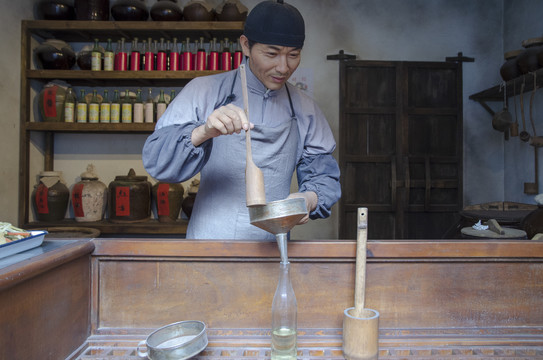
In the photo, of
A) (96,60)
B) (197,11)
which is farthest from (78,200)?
(197,11)

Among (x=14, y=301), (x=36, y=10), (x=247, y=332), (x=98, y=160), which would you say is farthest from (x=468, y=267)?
(x=36, y=10)

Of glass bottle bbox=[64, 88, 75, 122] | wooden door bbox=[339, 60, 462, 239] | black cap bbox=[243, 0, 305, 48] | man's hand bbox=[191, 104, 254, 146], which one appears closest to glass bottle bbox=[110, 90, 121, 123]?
glass bottle bbox=[64, 88, 75, 122]

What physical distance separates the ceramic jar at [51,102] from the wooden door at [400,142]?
8.21 feet

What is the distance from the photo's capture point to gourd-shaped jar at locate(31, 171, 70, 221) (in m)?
3.45

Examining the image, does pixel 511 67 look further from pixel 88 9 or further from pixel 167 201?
pixel 88 9

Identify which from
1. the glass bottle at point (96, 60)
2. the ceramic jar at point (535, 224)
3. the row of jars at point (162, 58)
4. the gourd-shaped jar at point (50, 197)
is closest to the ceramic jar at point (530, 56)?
the ceramic jar at point (535, 224)

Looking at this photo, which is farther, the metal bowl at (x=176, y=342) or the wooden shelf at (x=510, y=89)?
the wooden shelf at (x=510, y=89)

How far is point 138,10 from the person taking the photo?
3.46m

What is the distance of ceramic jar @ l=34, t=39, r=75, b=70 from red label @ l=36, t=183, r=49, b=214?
103 cm

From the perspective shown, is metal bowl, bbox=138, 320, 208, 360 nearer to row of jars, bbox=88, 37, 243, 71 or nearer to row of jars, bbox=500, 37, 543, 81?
row of jars, bbox=88, 37, 243, 71

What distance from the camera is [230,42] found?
139 inches

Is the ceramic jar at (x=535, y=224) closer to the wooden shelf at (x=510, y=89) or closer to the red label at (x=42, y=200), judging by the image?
the wooden shelf at (x=510, y=89)

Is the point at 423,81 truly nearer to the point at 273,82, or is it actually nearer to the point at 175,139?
the point at 273,82

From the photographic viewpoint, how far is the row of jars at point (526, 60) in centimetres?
295
